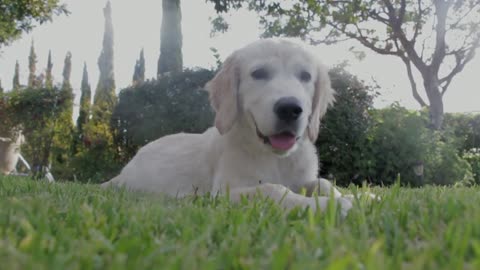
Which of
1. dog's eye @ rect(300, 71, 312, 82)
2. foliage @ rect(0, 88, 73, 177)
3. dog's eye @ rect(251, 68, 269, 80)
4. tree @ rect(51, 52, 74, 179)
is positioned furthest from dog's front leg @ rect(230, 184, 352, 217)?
foliage @ rect(0, 88, 73, 177)

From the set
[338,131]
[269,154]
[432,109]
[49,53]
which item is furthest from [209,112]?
[49,53]

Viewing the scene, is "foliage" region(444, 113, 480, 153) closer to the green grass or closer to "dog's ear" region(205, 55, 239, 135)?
"dog's ear" region(205, 55, 239, 135)

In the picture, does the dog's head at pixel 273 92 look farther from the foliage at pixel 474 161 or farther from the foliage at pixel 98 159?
the foliage at pixel 474 161

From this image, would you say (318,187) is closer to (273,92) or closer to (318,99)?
(273,92)

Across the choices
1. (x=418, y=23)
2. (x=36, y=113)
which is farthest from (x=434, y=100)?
(x=36, y=113)

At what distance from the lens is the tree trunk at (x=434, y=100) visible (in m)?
15.9

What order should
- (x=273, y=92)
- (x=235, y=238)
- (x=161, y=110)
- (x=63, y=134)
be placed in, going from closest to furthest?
(x=235, y=238) < (x=273, y=92) < (x=161, y=110) < (x=63, y=134)

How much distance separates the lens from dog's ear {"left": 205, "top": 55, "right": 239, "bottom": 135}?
380 cm

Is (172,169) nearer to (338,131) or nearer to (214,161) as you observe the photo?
(214,161)

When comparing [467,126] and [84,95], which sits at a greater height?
[84,95]

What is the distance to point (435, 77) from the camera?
16859 millimetres

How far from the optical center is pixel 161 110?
10.3 metres

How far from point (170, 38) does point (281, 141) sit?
36.5 feet

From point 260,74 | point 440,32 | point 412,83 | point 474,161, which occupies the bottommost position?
point 474,161
